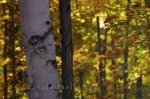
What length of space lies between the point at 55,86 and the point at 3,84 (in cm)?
1153

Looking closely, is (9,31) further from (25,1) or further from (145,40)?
(25,1)

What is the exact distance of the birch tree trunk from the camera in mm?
2410

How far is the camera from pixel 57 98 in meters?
2.49

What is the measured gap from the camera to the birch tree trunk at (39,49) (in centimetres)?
241

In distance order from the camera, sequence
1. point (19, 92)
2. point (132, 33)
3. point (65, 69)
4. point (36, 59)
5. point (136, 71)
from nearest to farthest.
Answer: point (36, 59) < point (65, 69) < point (132, 33) < point (136, 71) < point (19, 92)

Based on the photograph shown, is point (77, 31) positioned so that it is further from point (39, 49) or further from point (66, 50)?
point (39, 49)


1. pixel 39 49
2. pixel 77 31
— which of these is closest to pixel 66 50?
pixel 39 49

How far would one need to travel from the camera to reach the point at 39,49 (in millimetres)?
2408

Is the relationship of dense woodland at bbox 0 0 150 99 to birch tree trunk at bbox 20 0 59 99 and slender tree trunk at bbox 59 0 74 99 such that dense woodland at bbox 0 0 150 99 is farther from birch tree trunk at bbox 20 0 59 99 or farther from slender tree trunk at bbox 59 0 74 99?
birch tree trunk at bbox 20 0 59 99

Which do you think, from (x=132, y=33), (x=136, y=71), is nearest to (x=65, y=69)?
(x=132, y=33)

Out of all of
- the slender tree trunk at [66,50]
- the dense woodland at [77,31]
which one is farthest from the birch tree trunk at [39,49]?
the dense woodland at [77,31]

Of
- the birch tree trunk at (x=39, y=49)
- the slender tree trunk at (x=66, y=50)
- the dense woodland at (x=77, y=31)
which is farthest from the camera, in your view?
the dense woodland at (x=77, y=31)

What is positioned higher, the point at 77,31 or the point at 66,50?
the point at 66,50

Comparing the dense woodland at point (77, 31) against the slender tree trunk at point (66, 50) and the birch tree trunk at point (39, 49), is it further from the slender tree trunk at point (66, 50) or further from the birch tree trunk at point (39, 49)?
the birch tree trunk at point (39, 49)
